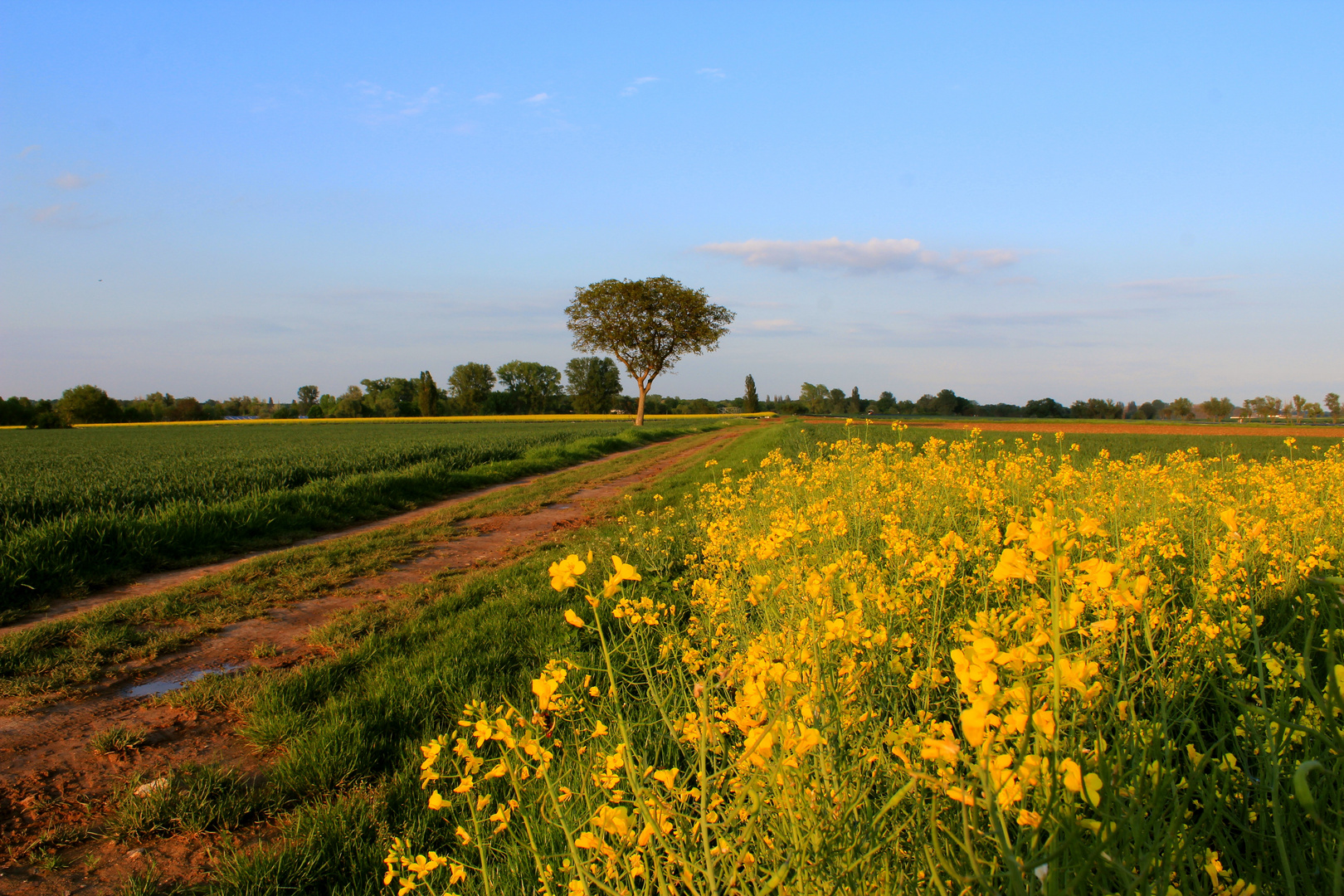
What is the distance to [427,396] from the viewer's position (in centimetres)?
7106

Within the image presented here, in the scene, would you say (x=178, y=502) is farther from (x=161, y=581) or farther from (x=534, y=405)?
(x=534, y=405)

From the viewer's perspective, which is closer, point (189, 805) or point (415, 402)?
point (189, 805)

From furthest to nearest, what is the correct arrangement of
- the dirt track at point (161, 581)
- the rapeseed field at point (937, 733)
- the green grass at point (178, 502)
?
the green grass at point (178, 502) → the dirt track at point (161, 581) → the rapeseed field at point (937, 733)

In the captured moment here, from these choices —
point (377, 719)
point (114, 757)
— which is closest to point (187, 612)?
point (114, 757)

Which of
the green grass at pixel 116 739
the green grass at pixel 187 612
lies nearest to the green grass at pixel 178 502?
the green grass at pixel 187 612

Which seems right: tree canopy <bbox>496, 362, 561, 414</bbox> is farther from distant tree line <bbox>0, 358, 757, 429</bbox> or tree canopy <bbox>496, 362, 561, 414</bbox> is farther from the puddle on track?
the puddle on track

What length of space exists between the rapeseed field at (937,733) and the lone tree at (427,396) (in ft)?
236

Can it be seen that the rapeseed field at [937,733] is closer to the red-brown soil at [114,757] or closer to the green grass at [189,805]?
the green grass at [189,805]

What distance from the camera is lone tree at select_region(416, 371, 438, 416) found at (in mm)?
71000

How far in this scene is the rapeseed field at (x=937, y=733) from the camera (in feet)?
3.67

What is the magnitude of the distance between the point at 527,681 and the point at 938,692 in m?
2.11

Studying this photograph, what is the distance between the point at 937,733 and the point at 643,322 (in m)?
46.0

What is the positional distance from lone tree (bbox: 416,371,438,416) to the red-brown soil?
228 ft

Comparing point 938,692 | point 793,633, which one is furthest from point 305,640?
point 938,692
